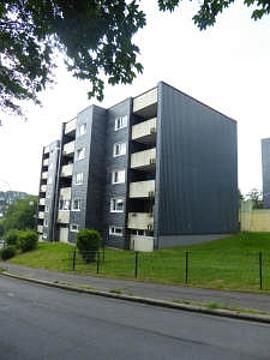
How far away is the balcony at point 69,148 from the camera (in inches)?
1716

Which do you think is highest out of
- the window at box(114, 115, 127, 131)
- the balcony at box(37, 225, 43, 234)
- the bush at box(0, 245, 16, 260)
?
the window at box(114, 115, 127, 131)

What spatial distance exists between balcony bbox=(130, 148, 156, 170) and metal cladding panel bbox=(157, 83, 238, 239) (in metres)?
1.07

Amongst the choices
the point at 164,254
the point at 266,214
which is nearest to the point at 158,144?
the point at 164,254

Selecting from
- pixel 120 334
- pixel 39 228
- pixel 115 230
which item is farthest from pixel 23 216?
pixel 120 334

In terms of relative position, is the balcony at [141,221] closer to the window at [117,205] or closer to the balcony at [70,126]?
the window at [117,205]

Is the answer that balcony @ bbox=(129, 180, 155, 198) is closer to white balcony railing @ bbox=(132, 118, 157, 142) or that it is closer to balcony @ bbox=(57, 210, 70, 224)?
white balcony railing @ bbox=(132, 118, 157, 142)

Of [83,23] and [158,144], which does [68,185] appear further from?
[83,23]

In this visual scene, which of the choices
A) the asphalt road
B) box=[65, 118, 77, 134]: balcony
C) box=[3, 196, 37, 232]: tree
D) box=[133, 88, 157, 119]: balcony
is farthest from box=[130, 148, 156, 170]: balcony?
box=[3, 196, 37, 232]: tree

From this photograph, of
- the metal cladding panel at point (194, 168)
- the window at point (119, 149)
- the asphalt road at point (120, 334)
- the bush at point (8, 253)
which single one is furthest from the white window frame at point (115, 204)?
the asphalt road at point (120, 334)

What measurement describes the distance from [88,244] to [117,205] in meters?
12.0

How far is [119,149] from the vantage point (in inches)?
1430

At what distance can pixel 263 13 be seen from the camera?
16.3 feet

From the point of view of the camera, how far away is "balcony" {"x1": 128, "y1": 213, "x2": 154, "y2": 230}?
3031 cm

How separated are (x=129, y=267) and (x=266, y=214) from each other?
25449 mm
